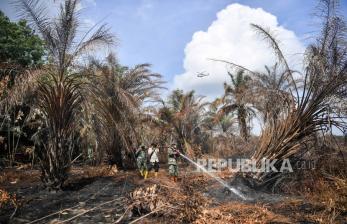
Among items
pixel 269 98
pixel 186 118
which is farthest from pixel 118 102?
pixel 186 118

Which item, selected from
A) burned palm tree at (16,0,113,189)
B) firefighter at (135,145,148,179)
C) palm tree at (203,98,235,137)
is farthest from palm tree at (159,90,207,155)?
burned palm tree at (16,0,113,189)

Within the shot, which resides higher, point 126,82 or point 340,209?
point 126,82

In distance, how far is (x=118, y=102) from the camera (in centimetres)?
1543

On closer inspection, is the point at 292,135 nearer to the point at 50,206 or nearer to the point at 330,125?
the point at 330,125

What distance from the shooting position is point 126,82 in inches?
750

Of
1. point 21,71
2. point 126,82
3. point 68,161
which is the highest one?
point 126,82

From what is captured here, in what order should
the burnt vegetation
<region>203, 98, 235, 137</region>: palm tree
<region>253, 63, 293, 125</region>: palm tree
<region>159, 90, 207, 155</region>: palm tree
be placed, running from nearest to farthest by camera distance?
the burnt vegetation < <region>253, 63, 293, 125</region>: palm tree < <region>159, 90, 207, 155</region>: palm tree < <region>203, 98, 235, 137</region>: palm tree

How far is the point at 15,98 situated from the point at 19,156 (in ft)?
36.3

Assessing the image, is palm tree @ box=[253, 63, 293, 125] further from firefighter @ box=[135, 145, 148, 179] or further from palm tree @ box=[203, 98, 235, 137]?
palm tree @ box=[203, 98, 235, 137]

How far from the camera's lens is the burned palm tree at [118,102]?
12.5m

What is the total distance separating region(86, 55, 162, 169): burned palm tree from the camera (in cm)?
1248

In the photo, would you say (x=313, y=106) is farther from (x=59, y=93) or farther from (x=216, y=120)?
(x=216, y=120)

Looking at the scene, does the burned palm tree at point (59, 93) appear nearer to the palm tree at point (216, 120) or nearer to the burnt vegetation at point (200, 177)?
the burnt vegetation at point (200, 177)

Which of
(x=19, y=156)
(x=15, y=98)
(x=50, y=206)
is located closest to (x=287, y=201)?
(x=50, y=206)
